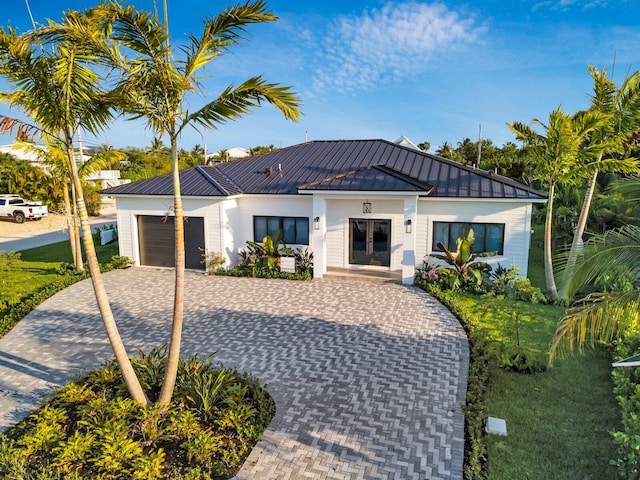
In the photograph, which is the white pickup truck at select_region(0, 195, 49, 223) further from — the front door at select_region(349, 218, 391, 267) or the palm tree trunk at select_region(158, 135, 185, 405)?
the palm tree trunk at select_region(158, 135, 185, 405)

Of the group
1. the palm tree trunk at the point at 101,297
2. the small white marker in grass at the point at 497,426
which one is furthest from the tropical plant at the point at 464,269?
the palm tree trunk at the point at 101,297

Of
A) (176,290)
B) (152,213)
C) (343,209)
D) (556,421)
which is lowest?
(556,421)

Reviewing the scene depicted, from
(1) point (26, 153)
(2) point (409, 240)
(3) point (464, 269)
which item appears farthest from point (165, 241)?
(3) point (464, 269)

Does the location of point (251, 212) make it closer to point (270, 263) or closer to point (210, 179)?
point (210, 179)

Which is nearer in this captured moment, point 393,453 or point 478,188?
point 393,453

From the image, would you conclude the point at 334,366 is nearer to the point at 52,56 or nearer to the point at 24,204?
the point at 52,56

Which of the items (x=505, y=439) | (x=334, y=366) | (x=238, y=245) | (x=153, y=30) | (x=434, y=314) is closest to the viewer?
(x=153, y=30)

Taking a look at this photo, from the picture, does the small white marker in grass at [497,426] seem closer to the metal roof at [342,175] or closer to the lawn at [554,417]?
the lawn at [554,417]

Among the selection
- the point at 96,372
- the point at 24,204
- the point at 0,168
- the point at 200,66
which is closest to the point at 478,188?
the point at 200,66
